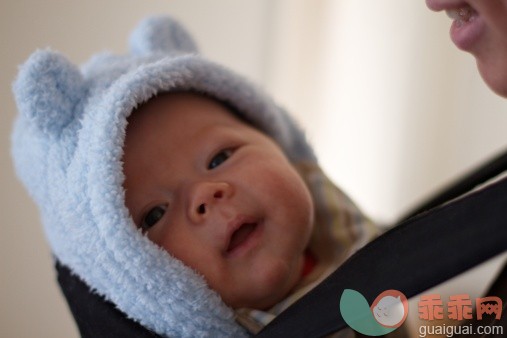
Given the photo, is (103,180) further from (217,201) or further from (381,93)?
(381,93)

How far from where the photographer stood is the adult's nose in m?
Answer: 0.65

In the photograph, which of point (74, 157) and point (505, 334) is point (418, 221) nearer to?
point (505, 334)

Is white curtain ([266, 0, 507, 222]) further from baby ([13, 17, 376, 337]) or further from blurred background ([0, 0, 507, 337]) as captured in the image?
baby ([13, 17, 376, 337])

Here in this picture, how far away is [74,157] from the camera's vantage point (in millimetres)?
666

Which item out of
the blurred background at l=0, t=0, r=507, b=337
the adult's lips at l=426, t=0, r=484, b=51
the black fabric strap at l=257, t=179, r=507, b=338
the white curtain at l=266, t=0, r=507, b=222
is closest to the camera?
the black fabric strap at l=257, t=179, r=507, b=338

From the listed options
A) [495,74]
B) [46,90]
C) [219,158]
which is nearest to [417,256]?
[495,74]

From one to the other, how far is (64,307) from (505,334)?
38.1 inches

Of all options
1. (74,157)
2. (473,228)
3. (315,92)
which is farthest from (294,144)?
(315,92)

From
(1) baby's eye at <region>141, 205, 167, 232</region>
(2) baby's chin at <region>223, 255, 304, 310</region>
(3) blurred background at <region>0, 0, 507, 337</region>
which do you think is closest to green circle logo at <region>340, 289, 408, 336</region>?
(2) baby's chin at <region>223, 255, 304, 310</region>

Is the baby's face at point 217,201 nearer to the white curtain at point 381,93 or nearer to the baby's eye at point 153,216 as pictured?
the baby's eye at point 153,216

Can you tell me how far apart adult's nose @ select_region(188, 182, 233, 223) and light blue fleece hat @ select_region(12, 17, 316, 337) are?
56 millimetres

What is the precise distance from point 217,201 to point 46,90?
0.23 m

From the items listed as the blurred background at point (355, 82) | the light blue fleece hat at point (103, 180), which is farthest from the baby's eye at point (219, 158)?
the blurred background at point (355, 82)

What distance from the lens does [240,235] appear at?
2.17 ft
